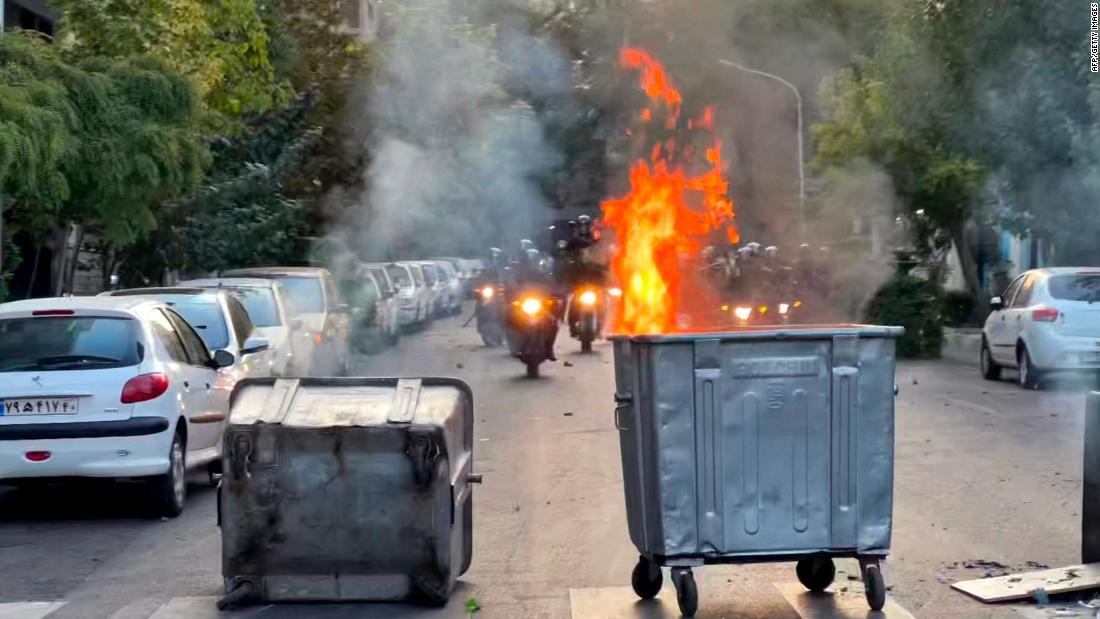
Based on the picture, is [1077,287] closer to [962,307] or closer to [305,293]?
[305,293]

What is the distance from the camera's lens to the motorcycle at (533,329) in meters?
20.6

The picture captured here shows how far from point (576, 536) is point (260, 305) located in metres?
8.55

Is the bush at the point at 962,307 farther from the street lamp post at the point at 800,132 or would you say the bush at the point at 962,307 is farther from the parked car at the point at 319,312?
the parked car at the point at 319,312

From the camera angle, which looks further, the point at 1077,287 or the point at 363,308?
the point at 363,308

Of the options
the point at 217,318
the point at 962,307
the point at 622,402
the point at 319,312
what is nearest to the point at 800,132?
the point at 962,307

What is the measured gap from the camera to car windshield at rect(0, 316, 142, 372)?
401 inches

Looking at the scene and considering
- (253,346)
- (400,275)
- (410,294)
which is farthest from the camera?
(410,294)

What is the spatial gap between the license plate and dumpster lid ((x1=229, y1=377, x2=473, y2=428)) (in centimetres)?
269

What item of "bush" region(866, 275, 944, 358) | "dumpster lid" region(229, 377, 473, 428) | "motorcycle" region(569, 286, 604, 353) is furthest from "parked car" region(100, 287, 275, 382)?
"bush" region(866, 275, 944, 358)

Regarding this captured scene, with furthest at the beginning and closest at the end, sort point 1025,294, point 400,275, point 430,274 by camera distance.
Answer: point 430,274 → point 400,275 → point 1025,294

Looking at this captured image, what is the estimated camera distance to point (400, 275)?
31250 millimetres

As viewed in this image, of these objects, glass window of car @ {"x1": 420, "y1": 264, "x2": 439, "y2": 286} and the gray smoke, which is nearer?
the gray smoke

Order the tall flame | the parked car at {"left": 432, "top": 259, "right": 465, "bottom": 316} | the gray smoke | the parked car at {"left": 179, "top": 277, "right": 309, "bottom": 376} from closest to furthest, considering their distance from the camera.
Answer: the tall flame
the parked car at {"left": 179, "top": 277, "right": 309, "bottom": 376}
the gray smoke
the parked car at {"left": 432, "top": 259, "right": 465, "bottom": 316}

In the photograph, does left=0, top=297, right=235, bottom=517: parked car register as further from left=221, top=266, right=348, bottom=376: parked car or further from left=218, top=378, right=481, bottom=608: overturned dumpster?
left=221, top=266, right=348, bottom=376: parked car
